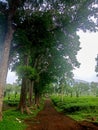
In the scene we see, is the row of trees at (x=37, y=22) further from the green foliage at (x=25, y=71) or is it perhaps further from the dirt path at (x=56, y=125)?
the green foliage at (x=25, y=71)

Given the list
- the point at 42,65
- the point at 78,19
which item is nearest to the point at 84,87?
the point at 42,65

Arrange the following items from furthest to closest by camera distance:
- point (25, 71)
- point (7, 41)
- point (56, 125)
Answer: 1. point (25, 71)
2. point (56, 125)
3. point (7, 41)

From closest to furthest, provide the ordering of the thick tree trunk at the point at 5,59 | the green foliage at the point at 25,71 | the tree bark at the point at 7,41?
the thick tree trunk at the point at 5,59, the tree bark at the point at 7,41, the green foliage at the point at 25,71

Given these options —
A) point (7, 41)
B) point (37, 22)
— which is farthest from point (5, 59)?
point (37, 22)

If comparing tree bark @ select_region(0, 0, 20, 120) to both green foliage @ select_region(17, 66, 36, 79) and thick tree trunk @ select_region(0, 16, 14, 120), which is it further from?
green foliage @ select_region(17, 66, 36, 79)

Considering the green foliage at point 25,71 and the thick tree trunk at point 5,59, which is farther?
the green foliage at point 25,71

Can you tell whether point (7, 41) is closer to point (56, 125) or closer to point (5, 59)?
point (5, 59)

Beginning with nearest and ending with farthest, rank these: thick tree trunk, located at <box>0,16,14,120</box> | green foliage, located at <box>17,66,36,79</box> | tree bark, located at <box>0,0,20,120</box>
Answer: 1. thick tree trunk, located at <box>0,16,14,120</box>
2. tree bark, located at <box>0,0,20,120</box>
3. green foliage, located at <box>17,66,36,79</box>

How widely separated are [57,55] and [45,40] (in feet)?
41.3

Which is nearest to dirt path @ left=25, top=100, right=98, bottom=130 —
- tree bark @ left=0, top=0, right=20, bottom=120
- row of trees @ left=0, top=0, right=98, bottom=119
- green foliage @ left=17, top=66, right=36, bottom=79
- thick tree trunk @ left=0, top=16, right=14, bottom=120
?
thick tree trunk @ left=0, top=16, right=14, bottom=120

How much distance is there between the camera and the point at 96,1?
60.4 feet

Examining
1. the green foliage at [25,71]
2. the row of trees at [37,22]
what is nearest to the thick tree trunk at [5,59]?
the row of trees at [37,22]

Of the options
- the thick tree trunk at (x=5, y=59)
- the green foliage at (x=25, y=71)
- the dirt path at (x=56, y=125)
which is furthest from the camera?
the green foliage at (x=25, y=71)

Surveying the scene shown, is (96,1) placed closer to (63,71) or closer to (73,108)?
(63,71)
